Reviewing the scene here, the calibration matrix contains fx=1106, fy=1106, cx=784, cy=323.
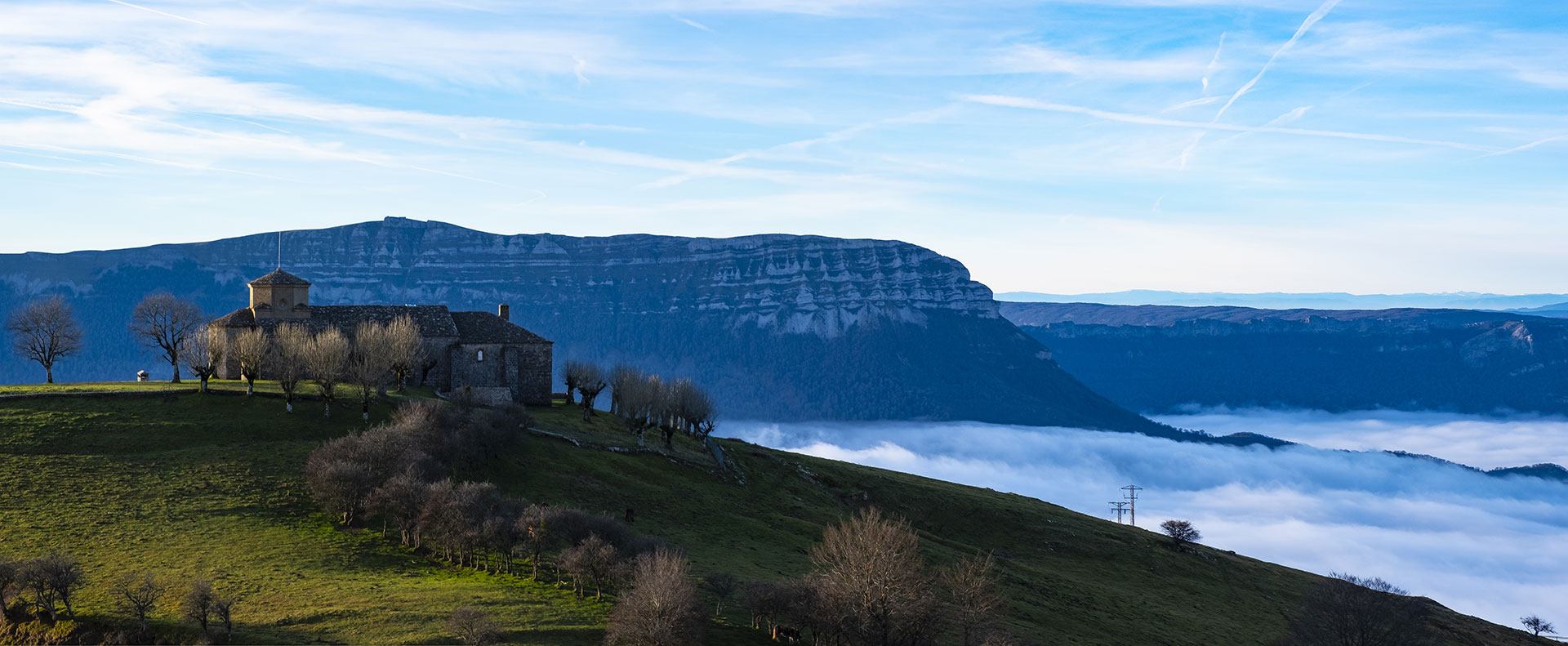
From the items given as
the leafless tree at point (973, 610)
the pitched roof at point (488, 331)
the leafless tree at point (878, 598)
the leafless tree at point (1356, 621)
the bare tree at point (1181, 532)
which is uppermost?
the pitched roof at point (488, 331)

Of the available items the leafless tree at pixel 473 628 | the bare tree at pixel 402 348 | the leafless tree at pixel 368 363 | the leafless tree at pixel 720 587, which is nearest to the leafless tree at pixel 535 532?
the leafless tree at pixel 720 587

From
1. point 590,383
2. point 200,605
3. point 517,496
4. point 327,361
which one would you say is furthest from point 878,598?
point 590,383

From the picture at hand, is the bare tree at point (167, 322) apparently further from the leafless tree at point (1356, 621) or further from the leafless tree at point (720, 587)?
the leafless tree at point (1356, 621)

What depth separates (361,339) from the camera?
3883 inches

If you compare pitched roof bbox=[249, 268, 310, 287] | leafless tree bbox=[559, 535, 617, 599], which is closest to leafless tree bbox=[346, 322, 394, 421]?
pitched roof bbox=[249, 268, 310, 287]

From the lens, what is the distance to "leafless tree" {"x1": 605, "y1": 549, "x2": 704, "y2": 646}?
4628 centimetres

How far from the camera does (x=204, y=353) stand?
291ft

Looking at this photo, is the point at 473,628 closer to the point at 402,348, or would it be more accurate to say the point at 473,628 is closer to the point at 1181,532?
the point at 402,348

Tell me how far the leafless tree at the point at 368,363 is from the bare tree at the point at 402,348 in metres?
0.39

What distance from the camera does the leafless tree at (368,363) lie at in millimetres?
88375

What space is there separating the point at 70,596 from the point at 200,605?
9.21m

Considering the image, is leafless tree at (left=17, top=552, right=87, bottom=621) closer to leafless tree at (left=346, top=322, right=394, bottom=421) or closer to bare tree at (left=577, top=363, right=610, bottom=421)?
leafless tree at (left=346, top=322, right=394, bottom=421)

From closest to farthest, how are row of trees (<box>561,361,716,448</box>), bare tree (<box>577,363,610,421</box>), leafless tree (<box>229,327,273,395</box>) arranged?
leafless tree (<box>229,327,273,395</box>), row of trees (<box>561,361,716,448</box>), bare tree (<box>577,363,610,421</box>)

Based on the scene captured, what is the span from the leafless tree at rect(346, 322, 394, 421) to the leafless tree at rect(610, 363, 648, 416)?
21547 millimetres
